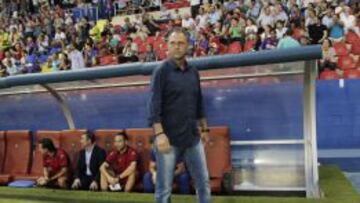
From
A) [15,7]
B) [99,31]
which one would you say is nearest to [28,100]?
[99,31]

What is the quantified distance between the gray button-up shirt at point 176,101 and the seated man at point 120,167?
2912 mm

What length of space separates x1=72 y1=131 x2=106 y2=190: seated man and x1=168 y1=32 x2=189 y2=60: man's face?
363 centimetres

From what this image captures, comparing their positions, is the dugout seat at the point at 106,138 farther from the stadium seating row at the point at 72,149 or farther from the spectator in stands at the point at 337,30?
the spectator in stands at the point at 337,30

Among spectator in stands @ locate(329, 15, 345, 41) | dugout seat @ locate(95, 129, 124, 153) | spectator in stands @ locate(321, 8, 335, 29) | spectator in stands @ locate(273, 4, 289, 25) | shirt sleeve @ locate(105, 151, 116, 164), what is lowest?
shirt sleeve @ locate(105, 151, 116, 164)

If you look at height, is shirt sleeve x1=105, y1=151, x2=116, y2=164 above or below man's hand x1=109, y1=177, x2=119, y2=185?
above

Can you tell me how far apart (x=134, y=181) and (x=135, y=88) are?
1421mm

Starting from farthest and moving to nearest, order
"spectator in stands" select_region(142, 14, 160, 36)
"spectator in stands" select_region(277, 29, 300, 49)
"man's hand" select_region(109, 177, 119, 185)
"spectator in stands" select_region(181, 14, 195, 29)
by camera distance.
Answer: "spectator in stands" select_region(142, 14, 160, 36)
"spectator in stands" select_region(181, 14, 195, 29)
"spectator in stands" select_region(277, 29, 300, 49)
"man's hand" select_region(109, 177, 119, 185)

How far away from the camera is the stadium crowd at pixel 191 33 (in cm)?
1334

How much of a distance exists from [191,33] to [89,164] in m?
7.73

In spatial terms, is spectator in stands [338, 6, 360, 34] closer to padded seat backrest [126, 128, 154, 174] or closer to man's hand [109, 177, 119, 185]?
padded seat backrest [126, 128, 154, 174]

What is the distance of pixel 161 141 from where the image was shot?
5.43 metres

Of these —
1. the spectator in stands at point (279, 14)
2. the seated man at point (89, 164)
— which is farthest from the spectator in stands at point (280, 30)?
the seated man at point (89, 164)

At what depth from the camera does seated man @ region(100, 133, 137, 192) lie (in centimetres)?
859

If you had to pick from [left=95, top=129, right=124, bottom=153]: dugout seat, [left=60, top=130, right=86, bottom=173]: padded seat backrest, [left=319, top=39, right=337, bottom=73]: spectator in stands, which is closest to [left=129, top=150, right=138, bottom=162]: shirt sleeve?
[left=95, top=129, right=124, bottom=153]: dugout seat
